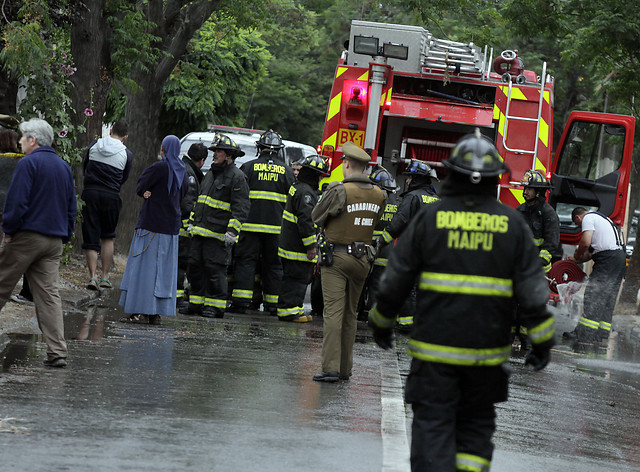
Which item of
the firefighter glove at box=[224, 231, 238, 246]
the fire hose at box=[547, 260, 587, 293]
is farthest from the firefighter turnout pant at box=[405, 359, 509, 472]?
the fire hose at box=[547, 260, 587, 293]

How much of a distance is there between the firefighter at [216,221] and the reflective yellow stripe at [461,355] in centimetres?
674

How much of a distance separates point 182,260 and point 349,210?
4.55 metres

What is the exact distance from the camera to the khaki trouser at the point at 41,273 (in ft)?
25.1

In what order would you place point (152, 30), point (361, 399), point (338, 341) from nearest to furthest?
point (361, 399), point (338, 341), point (152, 30)

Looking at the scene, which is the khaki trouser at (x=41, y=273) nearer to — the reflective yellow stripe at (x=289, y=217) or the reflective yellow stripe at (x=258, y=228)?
the reflective yellow stripe at (x=289, y=217)

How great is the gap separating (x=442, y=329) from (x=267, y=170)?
786 cm

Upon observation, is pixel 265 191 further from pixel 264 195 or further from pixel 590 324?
pixel 590 324

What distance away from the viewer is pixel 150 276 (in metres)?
10.4

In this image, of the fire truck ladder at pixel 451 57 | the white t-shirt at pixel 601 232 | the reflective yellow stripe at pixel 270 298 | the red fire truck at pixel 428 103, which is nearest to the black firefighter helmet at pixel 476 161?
the red fire truck at pixel 428 103

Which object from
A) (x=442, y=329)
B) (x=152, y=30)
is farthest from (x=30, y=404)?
(x=152, y=30)

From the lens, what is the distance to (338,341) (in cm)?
805

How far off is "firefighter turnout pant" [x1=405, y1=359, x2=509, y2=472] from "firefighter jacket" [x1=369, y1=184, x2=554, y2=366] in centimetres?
6

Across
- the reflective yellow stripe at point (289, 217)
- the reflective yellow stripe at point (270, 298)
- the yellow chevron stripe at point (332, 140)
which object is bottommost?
the reflective yellow stripe at point (270, 298)

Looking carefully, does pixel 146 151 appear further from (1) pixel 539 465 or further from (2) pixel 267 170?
(1) pixel 539 465
